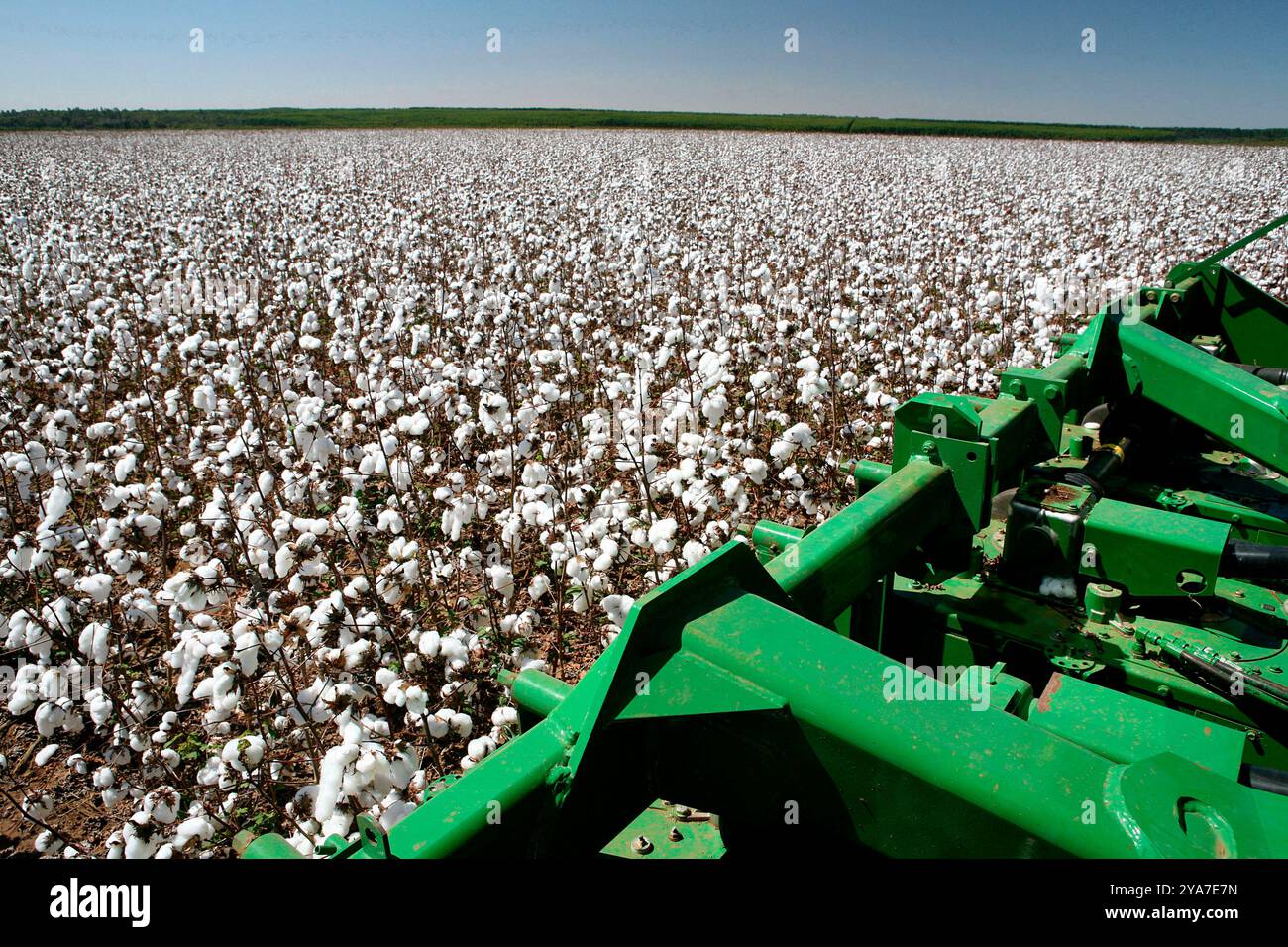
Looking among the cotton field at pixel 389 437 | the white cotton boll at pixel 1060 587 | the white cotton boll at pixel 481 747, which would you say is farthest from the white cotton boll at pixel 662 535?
the white cotton boll at pixel 1060 587

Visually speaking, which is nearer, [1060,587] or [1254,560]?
[1254,560]

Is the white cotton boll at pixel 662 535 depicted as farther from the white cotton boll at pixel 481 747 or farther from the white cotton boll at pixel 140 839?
the white cotton boll at pixel 140 839

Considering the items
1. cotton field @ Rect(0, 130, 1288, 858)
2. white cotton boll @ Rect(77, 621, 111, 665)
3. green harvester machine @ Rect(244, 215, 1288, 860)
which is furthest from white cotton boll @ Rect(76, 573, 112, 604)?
green harvester machine @ Rect(244, 215, 1288, 860)

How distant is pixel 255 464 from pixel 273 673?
2.48m

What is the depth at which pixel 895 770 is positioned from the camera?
132 centimetres

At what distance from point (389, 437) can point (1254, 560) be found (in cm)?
425

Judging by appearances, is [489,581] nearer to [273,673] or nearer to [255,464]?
[273,673]

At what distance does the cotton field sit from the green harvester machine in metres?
0.69

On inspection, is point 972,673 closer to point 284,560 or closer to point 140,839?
point 140,839

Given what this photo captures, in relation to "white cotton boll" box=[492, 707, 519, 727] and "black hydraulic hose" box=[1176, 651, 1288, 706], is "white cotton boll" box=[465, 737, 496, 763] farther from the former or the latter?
"black hydraulic hose" box=[1176, 651, 1288, 706]

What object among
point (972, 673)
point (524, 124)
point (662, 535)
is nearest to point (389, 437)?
point (662, 535)

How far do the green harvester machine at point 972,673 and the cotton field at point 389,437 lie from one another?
2.26ft

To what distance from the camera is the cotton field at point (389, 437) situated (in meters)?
3.58

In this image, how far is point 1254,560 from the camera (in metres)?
2.85
